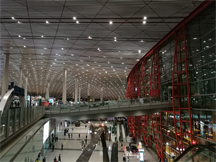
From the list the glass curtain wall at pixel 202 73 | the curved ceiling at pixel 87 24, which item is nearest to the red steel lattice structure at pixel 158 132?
the glass curtain wall at pixel 202 73

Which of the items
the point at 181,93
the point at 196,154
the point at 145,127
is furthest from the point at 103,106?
the point at 196,154

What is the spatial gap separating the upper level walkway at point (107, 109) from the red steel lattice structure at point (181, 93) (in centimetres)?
300

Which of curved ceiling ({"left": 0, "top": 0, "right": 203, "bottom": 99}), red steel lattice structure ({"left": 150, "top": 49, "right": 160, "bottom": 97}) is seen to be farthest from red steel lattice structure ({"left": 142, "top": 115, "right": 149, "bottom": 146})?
curved ceiling ({"left": 0, "top": 0, "right": 203, "bottom": 99})

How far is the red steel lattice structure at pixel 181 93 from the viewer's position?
1522cm

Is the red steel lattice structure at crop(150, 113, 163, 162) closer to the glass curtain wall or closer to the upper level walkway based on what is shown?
the upper level walkway

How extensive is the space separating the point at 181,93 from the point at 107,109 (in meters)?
9.05

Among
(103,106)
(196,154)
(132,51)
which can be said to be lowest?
(196,154)

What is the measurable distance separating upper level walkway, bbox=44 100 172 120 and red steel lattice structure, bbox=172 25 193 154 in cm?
300

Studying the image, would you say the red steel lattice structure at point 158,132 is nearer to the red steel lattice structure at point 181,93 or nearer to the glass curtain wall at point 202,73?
the glass curtain wall at point 202,73

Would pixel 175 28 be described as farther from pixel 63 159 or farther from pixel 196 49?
pixel 63 159

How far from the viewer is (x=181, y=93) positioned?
655 inches

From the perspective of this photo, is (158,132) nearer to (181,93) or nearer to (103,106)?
(181,93)

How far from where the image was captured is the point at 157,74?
23.6 m

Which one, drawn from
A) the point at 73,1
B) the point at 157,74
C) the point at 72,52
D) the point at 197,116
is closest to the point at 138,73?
the point at 157,74
